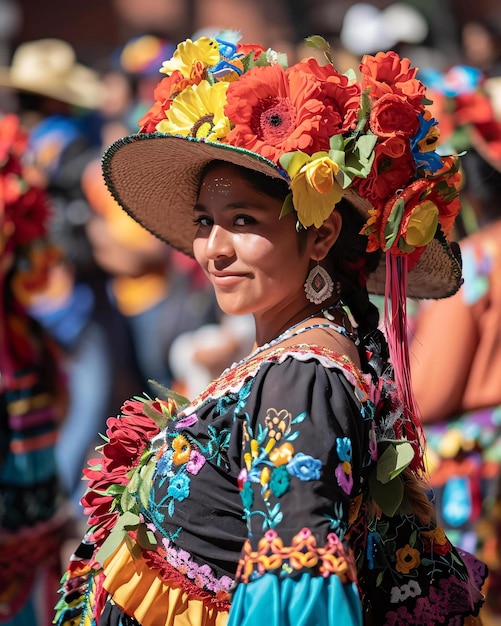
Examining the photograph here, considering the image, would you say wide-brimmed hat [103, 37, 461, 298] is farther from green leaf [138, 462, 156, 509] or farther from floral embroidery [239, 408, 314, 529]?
green leaf [138, 462, 156, 509]

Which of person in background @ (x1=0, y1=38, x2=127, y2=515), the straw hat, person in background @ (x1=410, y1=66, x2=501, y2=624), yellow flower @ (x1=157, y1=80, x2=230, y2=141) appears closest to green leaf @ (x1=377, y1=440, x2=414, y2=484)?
yellow flower @ (x1=157, y1=80, x2=230, y2=141)

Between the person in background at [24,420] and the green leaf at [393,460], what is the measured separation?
2638 millimetres

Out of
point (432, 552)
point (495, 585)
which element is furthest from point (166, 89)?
point (495, 585)

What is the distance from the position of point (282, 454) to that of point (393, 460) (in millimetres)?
308

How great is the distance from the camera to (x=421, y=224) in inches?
79.4

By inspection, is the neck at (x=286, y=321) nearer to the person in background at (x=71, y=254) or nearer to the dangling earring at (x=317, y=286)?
the dangling earring at (x=317, y=286)

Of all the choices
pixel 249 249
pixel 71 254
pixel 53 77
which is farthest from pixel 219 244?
pixel 53 77

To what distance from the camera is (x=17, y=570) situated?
166 inches

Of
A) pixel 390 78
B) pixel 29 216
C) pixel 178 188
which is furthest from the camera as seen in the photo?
pixel 29 216

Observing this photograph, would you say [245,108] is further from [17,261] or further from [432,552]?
[17,261]

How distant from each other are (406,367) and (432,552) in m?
0.41

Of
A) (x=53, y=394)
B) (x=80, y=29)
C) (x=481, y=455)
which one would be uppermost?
(x=80, y=29)

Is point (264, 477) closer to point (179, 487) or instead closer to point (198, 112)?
point (179, 487)

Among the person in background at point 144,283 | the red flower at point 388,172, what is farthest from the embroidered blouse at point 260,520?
the person in background at point 144,283
